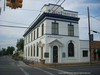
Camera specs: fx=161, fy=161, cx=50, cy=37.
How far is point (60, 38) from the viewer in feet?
102

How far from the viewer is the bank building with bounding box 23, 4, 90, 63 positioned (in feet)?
98.3

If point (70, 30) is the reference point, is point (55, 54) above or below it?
below

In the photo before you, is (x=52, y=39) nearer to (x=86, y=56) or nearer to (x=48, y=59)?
(x=48, y=59)

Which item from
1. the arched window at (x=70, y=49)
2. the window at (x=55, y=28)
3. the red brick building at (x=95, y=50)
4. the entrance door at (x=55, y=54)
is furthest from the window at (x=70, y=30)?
the red brick building at (x=95, y=50)

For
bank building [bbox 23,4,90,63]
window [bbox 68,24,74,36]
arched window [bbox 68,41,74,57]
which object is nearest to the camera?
bank building [bbox 23,4,90,63]

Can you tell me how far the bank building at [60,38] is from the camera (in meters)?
30.0

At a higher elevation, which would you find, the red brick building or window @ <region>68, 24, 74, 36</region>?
window @ <region>68, 24, 74, 36</region>

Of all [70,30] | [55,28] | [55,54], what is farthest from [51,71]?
[70,30]

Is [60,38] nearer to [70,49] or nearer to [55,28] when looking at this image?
[55,28]

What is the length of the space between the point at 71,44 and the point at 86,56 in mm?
4556

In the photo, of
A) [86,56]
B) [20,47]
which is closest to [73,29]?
[86,56]

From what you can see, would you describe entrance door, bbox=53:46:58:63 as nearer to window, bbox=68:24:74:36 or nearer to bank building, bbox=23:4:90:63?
bank building, bbox=23:4:90:63

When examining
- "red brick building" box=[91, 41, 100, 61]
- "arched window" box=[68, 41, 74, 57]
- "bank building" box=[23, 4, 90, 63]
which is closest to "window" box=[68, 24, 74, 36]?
"bank building" box=[23, 4, 90, 63]

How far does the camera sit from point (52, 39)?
30000mm
